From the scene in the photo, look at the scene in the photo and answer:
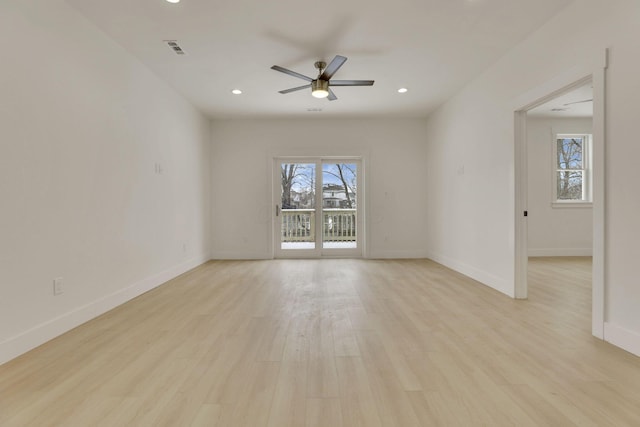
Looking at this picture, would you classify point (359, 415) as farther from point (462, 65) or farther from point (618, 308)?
point (462, 65)

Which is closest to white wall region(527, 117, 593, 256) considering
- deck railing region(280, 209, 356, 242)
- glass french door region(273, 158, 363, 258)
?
glass french door region(273, 158, 363, 258)

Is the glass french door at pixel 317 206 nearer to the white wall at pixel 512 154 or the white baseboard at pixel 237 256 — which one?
the white baseboard at pixel 237 256

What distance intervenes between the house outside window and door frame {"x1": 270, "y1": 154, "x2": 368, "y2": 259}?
12.6ft

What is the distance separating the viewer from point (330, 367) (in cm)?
202

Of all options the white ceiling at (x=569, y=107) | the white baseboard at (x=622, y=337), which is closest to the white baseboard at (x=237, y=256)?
the white baseboard at (x=622, y=337)

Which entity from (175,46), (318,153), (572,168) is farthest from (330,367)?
(572,168)

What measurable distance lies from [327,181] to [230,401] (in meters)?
5.26

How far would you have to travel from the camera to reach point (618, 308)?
2.31 metres

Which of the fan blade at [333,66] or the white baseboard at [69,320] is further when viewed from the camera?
the fan blade at [333,66]

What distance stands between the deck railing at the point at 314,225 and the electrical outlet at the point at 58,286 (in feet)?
13.6

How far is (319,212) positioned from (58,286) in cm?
450

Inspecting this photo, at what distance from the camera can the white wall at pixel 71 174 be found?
2.22 metres

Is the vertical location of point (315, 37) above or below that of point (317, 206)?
above

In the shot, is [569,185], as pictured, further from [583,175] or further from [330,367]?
[330,367]
